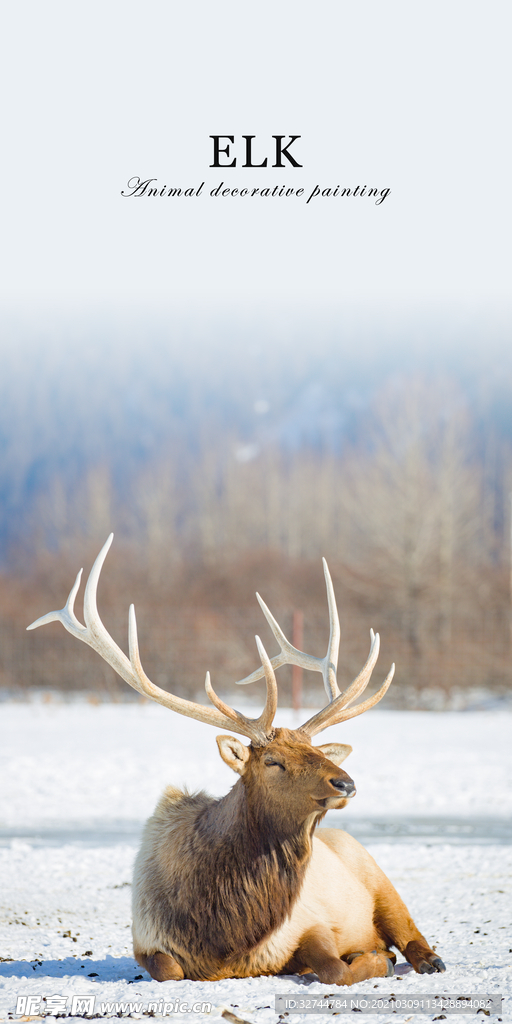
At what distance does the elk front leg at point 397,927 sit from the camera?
440 cm

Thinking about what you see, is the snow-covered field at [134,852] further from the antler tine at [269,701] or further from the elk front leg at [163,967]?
the antler tine at [269,701]

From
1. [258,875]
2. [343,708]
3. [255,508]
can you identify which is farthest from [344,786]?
[255,508]

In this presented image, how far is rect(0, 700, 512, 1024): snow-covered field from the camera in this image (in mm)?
3986

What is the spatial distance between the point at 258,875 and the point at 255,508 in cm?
5194

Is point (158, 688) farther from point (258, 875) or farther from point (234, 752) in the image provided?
point (258, 875)

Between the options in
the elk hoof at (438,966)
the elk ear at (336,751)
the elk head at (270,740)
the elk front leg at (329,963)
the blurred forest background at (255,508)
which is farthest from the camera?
the blurred forest background at (255,508)

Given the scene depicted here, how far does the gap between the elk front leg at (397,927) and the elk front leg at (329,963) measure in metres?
0.20

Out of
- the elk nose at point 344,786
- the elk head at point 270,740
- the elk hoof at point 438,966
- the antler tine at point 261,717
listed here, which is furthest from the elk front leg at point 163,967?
the elk hoof at point 438,966

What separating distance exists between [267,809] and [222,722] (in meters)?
0.45

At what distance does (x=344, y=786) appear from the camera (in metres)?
3.70

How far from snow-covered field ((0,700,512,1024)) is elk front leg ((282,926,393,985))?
0.06 meters

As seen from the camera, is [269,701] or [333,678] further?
[333,678]

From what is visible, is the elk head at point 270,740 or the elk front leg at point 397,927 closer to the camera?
the elk head at point 270,740

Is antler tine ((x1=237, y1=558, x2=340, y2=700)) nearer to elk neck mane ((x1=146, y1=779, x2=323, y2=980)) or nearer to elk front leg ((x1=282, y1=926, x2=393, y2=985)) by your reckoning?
elk neck mane ((x1=146, y1=779, x2=323, y2=980))
